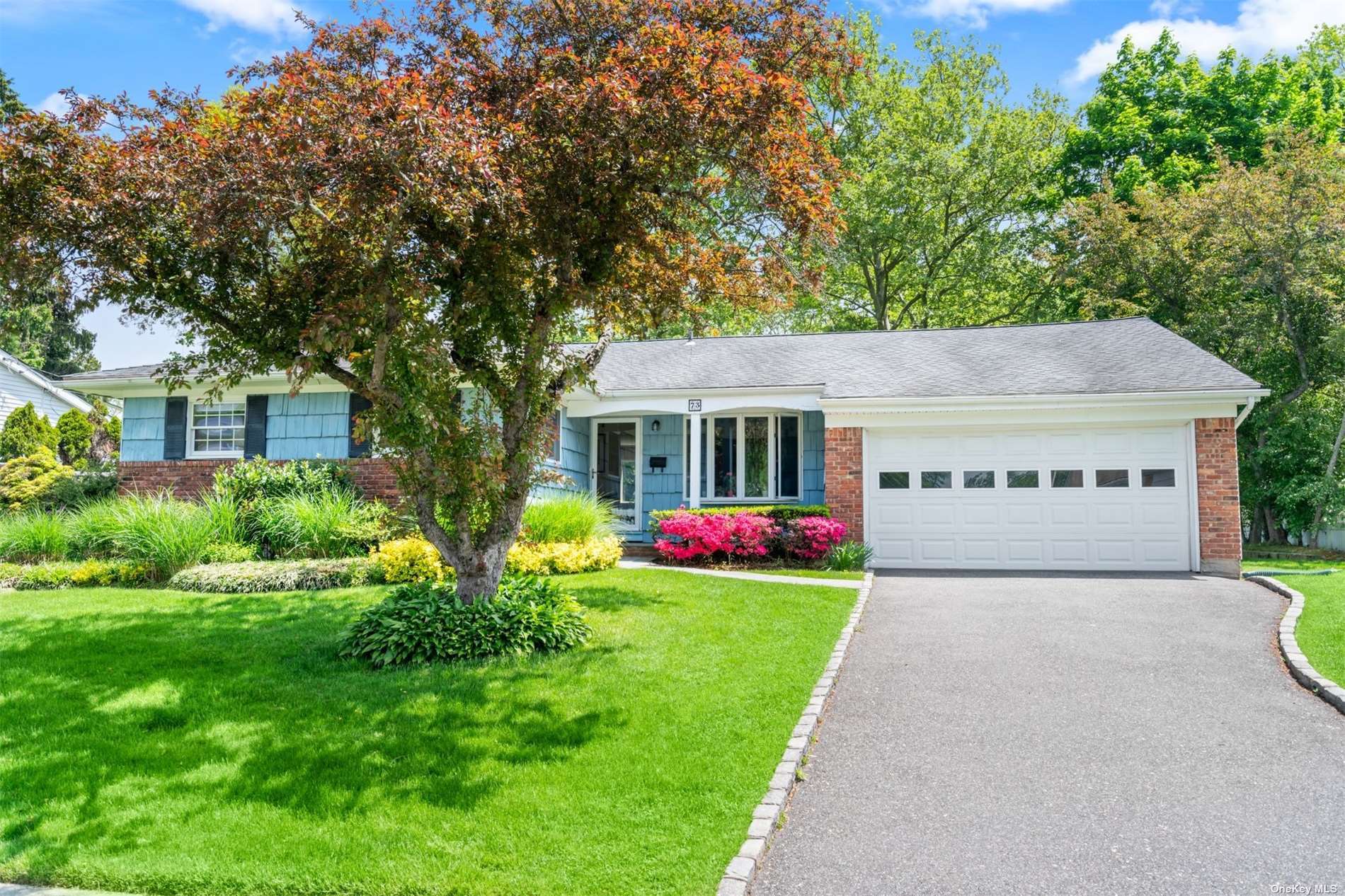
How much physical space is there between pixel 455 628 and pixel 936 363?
1104 centimetres

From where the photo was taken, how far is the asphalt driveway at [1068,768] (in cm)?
418

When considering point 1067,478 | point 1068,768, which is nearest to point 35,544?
point 1068,768

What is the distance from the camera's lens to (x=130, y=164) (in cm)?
646

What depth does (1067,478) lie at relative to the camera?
1366cm

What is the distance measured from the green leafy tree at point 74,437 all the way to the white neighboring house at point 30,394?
792mm

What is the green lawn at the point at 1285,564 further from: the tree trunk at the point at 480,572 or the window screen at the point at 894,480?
the tree trunk at the point at 480,572

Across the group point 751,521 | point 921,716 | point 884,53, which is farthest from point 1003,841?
point 884,53

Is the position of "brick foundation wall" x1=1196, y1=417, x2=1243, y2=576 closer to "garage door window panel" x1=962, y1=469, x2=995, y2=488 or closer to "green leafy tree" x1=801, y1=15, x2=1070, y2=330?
"garage door window panel" x1=962, y1=469, x2=995, y2=488

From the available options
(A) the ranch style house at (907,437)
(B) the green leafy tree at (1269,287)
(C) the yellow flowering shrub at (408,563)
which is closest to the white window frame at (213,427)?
(A) the ranch style house at (907,437)

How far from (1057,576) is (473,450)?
9.17m

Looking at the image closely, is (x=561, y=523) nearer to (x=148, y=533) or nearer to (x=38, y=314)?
(x=148, y=533)

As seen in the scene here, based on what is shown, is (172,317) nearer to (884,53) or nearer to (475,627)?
(475,627)

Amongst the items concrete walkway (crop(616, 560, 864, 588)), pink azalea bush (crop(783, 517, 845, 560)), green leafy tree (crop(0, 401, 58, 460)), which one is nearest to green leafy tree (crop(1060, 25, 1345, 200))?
pink azalea bush (crop(783, 517, 845, 560))

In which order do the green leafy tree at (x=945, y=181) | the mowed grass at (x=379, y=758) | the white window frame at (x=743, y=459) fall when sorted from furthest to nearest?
A: the green leafy tree at (x=945, y=181), the white window frame at (x=743, y=459), the mowed grass at (x=379, y=758)
